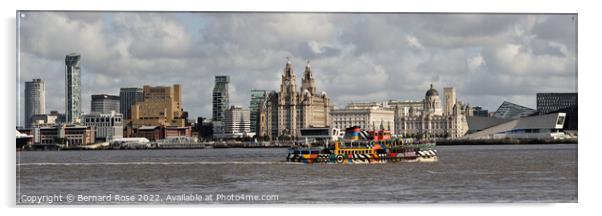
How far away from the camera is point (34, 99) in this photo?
Answer: 504 inches

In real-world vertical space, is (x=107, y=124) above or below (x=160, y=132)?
above

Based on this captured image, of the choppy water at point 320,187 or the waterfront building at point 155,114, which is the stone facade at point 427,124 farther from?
the choppy water at point 320,187

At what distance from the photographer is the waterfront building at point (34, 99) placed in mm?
11664

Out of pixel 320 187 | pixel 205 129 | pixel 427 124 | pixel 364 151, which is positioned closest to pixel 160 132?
pixel 205 129

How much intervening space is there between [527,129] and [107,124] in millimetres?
20023

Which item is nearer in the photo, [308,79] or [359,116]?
[308,79]

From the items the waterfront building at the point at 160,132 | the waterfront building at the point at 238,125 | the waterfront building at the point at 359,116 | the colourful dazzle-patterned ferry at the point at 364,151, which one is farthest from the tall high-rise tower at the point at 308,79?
the waterfront building at the point at 238,125

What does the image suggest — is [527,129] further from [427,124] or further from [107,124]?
[427,124]

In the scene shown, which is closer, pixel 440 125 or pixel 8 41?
pixel 8 41

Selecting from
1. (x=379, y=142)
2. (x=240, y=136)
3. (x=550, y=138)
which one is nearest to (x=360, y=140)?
(x=379, y=142)
